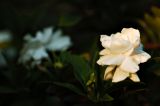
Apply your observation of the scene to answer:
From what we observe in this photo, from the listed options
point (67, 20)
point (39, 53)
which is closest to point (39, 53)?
point (39, 53)

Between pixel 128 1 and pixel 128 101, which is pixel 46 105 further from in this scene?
pixel 128 1

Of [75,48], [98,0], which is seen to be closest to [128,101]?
[75,48]

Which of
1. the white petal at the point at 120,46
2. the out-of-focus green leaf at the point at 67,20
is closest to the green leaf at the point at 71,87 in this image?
the white petal at the point at 120,46

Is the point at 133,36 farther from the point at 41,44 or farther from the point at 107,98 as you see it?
the point at 41,44

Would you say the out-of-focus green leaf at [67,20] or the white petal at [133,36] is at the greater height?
the out-of-focus green leaf at [67,20]

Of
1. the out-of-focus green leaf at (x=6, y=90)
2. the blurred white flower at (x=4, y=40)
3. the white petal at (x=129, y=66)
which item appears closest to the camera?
the white petal at (x=129, y=66)

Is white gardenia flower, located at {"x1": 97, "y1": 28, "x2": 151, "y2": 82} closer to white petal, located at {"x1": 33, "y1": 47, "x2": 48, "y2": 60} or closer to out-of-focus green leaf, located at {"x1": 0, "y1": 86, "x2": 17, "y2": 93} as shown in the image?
out-of-focus green leaf, located at {"x1": 0, "y1": 86, "x2": 17, "y2": 93}

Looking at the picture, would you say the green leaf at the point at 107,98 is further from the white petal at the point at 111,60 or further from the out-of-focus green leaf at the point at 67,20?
the out-of-focus green leaf at the point at 67,20
